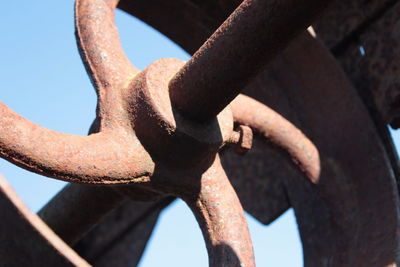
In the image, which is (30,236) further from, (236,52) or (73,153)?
(236,52)

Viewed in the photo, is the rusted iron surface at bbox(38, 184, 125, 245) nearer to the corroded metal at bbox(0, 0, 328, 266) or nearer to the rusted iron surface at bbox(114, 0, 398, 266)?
the corroded metal at bbox(0, 0, 328, 266)

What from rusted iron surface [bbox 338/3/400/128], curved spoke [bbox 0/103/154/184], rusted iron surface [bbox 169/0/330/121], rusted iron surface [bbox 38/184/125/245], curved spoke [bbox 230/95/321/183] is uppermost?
rusted iron surface [bbox 338/3/400/128]

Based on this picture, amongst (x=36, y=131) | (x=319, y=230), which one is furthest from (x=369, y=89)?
(x=36, y=131)

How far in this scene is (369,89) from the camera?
2414mm

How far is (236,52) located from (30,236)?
0.57m

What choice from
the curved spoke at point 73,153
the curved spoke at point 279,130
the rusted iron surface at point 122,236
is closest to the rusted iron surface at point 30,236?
the curved spoke at point 73,153

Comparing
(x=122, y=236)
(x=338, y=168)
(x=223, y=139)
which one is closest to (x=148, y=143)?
(x=223, y=139)

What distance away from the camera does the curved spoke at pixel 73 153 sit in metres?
1.49

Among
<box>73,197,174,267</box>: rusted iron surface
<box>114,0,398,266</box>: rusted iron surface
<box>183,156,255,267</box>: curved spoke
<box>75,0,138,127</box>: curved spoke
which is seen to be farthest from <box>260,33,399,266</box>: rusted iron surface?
<box>73,197,174,267</box>: rusted iron surface

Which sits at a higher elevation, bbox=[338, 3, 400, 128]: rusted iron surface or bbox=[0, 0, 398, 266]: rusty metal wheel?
bbox=[338, 3, 400, 128]: rusted iron surface

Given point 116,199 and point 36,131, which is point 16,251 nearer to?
point 36,131

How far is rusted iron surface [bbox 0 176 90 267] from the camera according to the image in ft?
4.56

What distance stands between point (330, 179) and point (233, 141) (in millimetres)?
538

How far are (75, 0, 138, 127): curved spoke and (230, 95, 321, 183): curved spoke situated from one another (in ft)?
1.18
